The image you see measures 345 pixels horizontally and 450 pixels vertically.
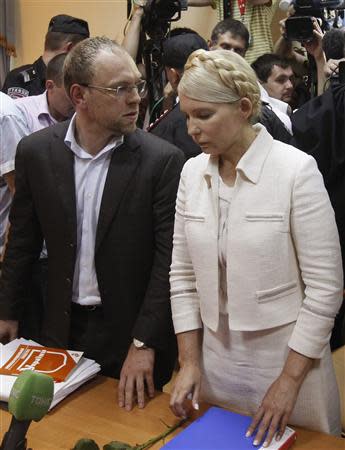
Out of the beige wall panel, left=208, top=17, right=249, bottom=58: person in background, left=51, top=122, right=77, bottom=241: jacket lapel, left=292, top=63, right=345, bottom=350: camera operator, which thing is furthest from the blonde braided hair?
the beige wall panel

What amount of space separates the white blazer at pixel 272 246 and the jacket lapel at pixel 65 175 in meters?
0.41

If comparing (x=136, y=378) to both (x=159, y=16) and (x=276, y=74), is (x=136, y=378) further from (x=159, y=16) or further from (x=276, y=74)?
(x=159, y=16)

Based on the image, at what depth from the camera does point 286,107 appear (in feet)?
9.75

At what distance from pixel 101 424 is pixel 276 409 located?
388 mm

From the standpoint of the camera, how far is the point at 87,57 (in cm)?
175

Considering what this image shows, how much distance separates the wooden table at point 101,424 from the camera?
1.36 m

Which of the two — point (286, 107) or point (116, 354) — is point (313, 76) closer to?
point (286, 107)

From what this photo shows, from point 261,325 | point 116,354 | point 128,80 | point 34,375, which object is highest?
point 128,80

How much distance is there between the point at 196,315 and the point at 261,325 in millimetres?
182

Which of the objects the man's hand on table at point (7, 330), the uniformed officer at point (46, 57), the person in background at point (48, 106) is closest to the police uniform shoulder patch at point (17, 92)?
the uniformed officer at point (46, 57)

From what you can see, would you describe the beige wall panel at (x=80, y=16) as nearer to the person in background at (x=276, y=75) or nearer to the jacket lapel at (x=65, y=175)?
the person in background at (x=276, y=75)

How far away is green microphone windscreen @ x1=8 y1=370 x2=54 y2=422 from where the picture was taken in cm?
96

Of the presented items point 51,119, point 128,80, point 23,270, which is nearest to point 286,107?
point 51,119

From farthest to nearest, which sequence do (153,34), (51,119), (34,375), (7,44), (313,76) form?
1. (7,44)
2. (153,34)
3. (313,76)
4. (51,119)
5. (34,375)
